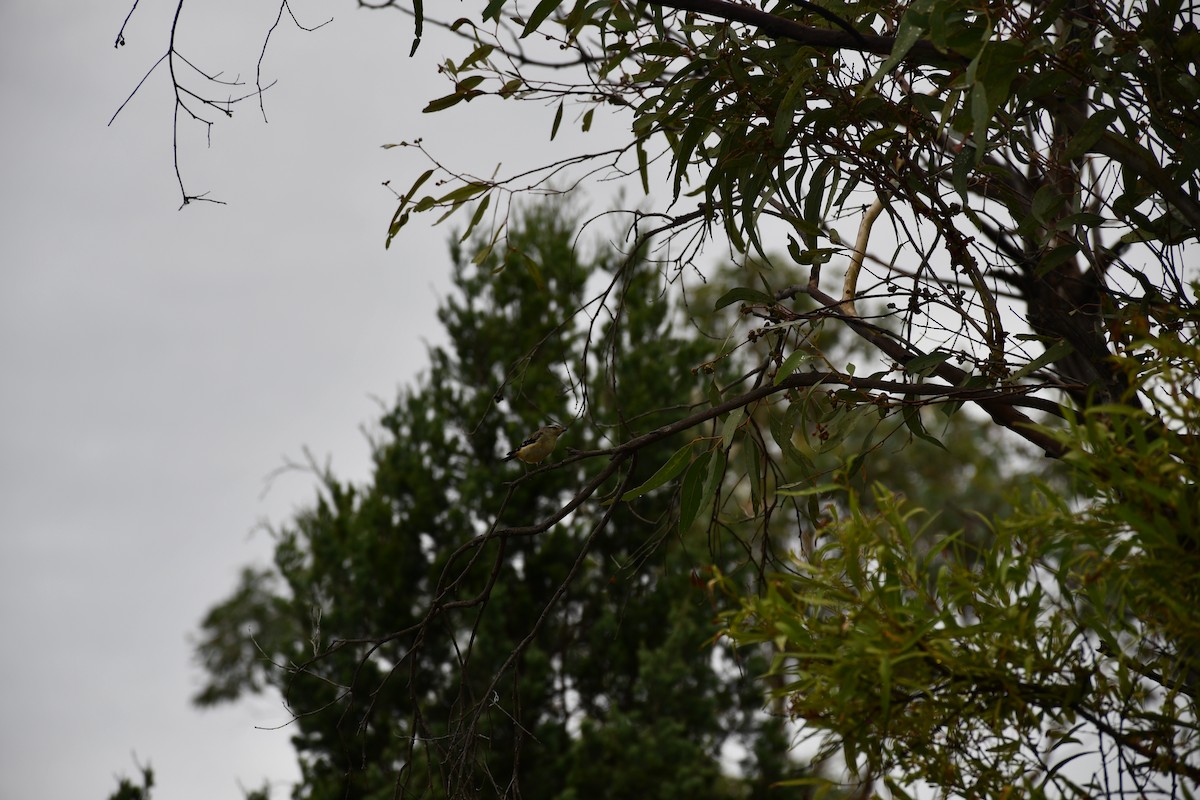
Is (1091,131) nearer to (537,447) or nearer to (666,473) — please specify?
(666,473)

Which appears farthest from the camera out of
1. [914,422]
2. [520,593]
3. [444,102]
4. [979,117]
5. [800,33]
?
[520,593]

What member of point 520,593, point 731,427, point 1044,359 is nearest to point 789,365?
point 731,427

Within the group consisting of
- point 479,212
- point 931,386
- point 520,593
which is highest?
point 520,593

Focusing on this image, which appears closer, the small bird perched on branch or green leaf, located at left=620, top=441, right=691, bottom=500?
green leaf, located at left=620, top=441, right=691, bottom=500

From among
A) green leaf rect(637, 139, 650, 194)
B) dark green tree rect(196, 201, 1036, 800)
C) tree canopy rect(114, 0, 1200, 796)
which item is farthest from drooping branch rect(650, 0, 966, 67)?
dark green tree rect(196, 201, 1036, 800)

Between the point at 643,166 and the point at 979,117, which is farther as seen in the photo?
the point at 643,166

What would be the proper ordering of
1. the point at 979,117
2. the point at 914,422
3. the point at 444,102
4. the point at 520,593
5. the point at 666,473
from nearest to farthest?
the point at 979,117 < the point at 666,473 < the point at 914,422 < the point at 444,102 < the point at 520,593

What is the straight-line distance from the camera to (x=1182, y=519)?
69 centimetres

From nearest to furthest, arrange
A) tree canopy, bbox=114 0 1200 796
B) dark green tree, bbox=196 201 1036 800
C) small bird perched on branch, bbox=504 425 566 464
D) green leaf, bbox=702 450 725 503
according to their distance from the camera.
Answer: tree canopy, bbox=114 0 1200 796
green leaf, bbox=702 450 725 503
small bird perched on branch, bbox=504 425 566 464
dark green tree, bbox=196 201 1036 800

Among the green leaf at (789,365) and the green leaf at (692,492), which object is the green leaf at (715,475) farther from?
the green leaf at (789,365)

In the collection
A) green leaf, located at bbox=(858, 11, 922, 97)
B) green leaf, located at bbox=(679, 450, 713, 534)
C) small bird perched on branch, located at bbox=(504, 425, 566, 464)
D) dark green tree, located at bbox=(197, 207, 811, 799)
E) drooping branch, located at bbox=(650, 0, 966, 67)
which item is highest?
dark green tree, located at bbox=(197, 207, 811, 799)

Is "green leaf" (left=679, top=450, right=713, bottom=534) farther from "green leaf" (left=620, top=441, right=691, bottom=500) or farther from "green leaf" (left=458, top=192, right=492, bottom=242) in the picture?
"green leaf" (left=458, top=192, right=492, bottom=242)

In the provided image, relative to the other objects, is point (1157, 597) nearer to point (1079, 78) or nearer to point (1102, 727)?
point (1102, 727)

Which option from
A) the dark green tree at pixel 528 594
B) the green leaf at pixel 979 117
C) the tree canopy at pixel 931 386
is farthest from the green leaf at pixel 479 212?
the dark green tree at pixel 528 594
